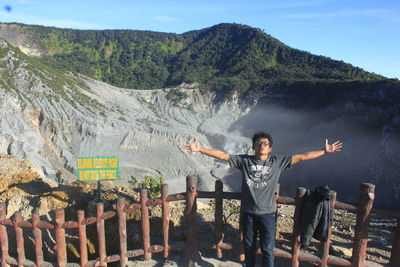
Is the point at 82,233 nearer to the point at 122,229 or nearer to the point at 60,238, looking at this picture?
the point at 60,238

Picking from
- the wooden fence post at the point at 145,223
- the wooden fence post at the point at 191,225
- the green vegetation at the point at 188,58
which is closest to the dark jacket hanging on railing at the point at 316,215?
the wooden fence post at the point at 191,225

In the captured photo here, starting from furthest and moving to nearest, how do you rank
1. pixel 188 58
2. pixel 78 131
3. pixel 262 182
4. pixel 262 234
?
pixel 188 58 < pixel 78 131 < pixel 262 234 < pixel 262 182

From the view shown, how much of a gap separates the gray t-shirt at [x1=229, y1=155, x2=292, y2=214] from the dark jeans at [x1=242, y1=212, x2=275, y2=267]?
0.38 ft

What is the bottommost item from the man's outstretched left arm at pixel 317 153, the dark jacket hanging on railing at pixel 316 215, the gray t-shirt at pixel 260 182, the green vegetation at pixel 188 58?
the dark jacket hanging on railing at pixel 316 215

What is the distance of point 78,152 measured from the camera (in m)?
30.8

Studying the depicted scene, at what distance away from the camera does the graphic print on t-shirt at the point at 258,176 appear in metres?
4.22

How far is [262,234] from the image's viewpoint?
437cm

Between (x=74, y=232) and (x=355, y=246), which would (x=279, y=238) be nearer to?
(x=355, y=246)

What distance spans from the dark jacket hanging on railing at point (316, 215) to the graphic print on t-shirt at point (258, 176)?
0.72 metres

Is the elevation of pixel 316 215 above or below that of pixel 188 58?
below

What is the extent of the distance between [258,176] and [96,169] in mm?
3503

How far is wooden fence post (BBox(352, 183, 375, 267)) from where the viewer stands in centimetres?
431

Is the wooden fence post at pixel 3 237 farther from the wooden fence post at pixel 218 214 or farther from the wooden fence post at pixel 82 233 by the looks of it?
the wooden fence post at pixel 218 214

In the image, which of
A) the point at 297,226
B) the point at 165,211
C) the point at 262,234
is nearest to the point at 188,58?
the point at 165,211
